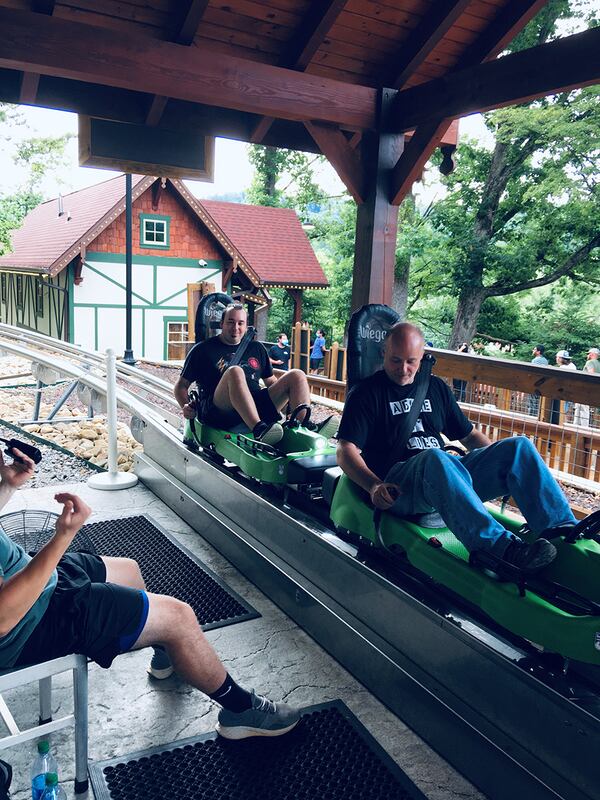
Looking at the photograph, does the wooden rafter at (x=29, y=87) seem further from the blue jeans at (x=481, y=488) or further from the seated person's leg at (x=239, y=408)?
the blue jeans at (x=481, y=488)

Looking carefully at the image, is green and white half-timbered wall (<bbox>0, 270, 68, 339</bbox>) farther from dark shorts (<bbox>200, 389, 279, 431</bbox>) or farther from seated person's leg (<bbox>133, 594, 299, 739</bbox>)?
seated person's leg (<bbox>133, 594, 299, 739</bbox>)

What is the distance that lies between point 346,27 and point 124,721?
3.96 metres

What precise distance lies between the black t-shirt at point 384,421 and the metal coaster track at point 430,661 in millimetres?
477

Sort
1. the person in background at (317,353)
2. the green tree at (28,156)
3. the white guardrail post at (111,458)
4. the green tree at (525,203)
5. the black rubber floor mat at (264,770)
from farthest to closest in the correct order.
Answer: the green tree at (28,156) → the person in background at (317,353) → the green tree at (525,203) → the white guardrail post at (111,458) → the black rubber floor mat at (264,770)

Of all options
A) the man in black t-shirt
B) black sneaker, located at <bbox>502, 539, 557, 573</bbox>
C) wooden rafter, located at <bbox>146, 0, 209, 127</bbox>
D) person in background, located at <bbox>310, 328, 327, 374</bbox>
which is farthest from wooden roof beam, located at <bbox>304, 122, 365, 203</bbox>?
person in background, located at <bbox>310, 328, 327, 374</bbox>

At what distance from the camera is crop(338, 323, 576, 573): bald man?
2498 mm

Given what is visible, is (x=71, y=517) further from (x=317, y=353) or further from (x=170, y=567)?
(x=317, y=353)

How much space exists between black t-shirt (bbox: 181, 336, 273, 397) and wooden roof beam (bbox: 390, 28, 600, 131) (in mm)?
1731

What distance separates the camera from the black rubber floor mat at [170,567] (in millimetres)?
3412

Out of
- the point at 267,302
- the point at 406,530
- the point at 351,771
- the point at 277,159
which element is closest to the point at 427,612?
the point at 406,530

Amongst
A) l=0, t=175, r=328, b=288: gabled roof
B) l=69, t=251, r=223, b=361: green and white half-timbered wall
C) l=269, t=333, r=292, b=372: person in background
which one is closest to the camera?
l=269, t=333, r=292, b=372: person in background

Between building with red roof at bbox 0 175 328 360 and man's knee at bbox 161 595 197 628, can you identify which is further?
building with red roof at bbox 0 175 328 360

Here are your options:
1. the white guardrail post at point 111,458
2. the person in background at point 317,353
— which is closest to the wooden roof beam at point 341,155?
the white guardrail post at point 111,458

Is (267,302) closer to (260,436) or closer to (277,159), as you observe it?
(277,159)
